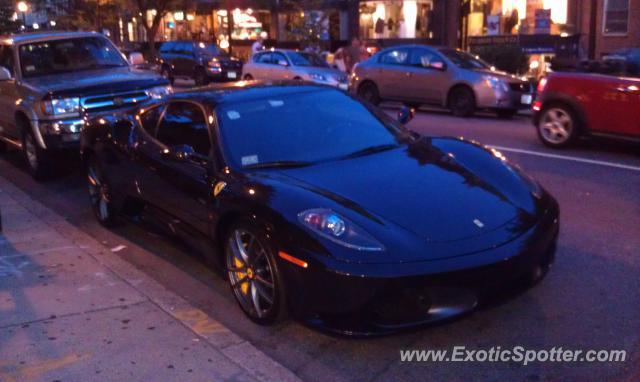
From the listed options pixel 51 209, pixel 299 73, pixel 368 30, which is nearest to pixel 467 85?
pixel 299 73

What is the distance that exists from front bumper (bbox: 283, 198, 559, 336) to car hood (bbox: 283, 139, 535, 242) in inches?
8.7

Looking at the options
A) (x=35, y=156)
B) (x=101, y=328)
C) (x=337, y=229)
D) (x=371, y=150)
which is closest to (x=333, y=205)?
(x=337, y=229)

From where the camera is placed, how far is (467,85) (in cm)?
1572

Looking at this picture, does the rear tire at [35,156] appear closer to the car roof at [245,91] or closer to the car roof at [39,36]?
the car roof at [39,36]

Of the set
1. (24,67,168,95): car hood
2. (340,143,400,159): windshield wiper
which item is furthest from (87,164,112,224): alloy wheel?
(340,143,400,159): windshield wiper

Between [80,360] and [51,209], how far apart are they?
448cm

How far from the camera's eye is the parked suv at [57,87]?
9.37m

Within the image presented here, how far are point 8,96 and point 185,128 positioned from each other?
560 centimetres

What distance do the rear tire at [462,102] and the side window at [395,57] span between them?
5.43 ft

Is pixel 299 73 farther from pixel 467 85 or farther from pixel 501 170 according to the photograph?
pixel 501 170

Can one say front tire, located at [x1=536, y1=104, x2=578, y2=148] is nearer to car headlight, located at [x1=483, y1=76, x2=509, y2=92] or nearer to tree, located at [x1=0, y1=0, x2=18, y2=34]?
car headlight, located at [x1=483, y1=76, x2=509, y2=92]

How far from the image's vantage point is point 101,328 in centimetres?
484

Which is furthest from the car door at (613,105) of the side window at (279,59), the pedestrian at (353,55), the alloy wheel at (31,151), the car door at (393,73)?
the pedestrian at (353,55)

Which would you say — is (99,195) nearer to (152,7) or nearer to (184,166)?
(184,166)
